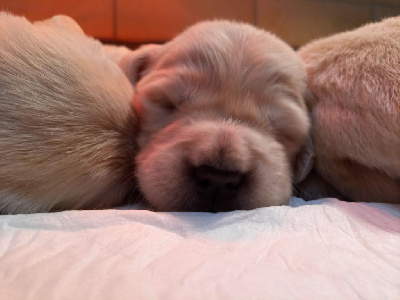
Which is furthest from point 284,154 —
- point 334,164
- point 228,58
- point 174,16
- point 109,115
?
point 174,16

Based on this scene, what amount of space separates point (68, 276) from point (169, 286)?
0.13m

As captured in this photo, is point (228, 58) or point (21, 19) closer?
point (21, 19)

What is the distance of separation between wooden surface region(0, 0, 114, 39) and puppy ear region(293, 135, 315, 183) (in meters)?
1.41

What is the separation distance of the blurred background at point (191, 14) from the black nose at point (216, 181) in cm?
143

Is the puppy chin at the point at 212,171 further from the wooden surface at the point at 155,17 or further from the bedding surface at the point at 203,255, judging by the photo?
the wooden surface at the point at 155,17

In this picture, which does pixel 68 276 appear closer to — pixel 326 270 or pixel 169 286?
pixel 169 286

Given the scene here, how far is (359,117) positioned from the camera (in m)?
1.02

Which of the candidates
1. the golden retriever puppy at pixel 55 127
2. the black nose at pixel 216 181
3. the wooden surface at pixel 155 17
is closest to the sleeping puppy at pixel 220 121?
the black nose at pixel 216 181

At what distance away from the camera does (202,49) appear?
1.13 m

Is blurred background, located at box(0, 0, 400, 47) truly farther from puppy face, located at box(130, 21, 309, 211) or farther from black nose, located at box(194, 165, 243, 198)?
black nose, located at box(194, 165, 243, 198)

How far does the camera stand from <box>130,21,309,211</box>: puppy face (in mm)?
924

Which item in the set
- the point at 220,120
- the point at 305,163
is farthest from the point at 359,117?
the point at 220,120

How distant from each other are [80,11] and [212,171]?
155cm

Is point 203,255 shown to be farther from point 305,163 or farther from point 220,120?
point 305,163
